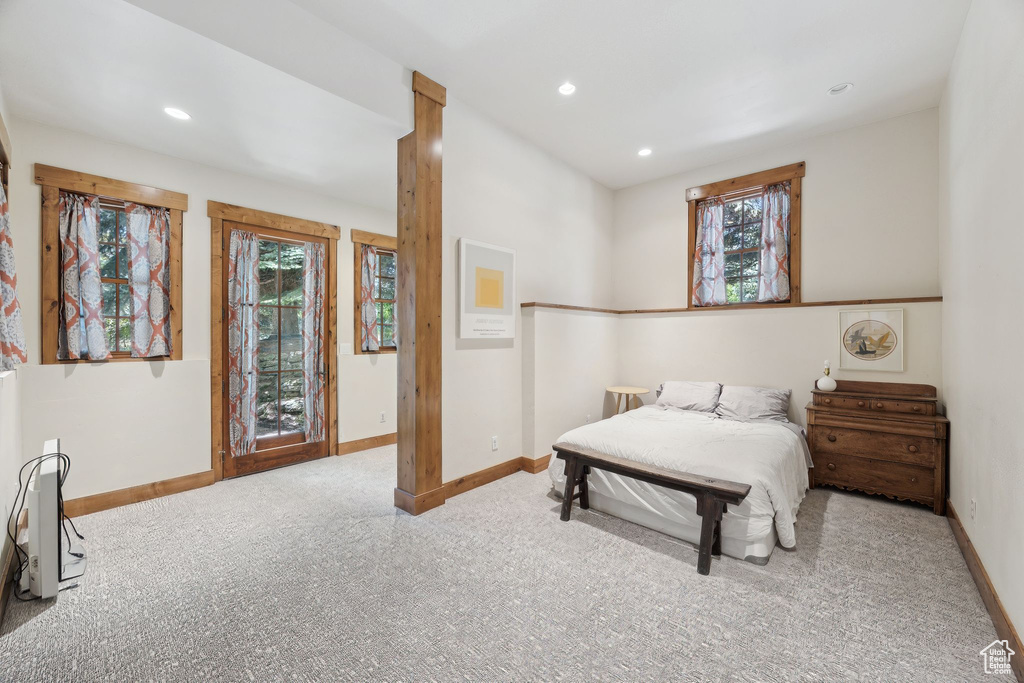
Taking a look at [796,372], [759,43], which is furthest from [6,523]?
[796,372]

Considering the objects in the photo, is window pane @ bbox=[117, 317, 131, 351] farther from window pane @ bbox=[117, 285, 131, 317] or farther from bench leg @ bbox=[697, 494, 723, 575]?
bench leg @ bbox=[697, 494, 723, 575]

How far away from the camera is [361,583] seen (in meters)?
2.19

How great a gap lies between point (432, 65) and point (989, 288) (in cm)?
333

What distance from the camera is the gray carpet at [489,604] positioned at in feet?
5.40

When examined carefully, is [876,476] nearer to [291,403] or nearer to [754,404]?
[754,404]

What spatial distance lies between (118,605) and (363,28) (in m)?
3.28

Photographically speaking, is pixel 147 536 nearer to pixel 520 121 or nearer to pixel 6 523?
pixel 6 523

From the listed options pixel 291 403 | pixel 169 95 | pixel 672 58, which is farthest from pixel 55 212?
pixel 672 58

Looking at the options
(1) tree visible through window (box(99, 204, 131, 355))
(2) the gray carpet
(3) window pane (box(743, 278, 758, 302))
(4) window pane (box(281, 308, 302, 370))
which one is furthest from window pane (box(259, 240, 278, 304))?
(3) window pane (box(743, 278, 758, 302))

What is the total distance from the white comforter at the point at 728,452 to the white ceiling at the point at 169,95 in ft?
8.85

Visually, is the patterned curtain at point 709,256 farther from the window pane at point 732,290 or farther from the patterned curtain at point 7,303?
the patterned curtain at point 7,303

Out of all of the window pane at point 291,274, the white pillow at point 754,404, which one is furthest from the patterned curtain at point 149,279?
the white pillow at point 754,404

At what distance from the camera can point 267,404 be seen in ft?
13.6

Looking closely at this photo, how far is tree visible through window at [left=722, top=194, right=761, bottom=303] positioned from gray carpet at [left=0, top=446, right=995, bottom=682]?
221cm
